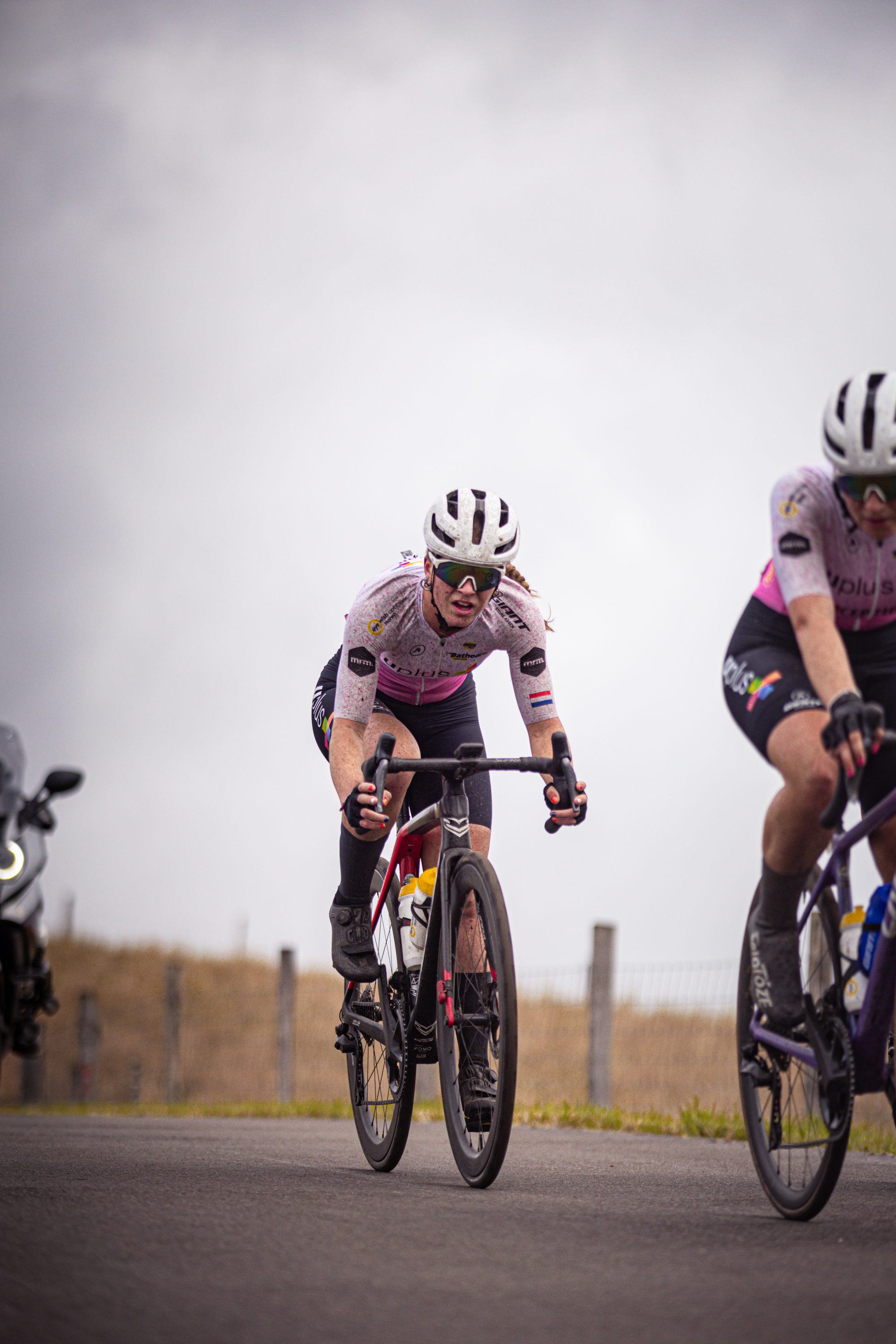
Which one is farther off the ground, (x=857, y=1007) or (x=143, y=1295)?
(x=857, y=1007)

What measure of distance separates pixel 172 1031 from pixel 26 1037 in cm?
1220

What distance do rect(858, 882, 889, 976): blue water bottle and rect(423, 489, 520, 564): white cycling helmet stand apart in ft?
6.24

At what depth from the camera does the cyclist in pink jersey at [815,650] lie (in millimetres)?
4160

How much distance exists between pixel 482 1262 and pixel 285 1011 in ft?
39.6

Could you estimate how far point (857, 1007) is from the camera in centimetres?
421

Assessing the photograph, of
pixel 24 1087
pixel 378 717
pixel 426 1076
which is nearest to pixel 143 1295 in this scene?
pixel 378 717

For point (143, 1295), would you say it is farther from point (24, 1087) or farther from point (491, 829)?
point (24, 1087)

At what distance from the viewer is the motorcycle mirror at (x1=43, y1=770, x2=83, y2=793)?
5133 millimetres

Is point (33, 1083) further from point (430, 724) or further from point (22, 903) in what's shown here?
point (22, 903)

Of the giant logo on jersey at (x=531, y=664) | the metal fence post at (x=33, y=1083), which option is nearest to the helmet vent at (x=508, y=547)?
the giant logo on jersey at (x=531, y=664)

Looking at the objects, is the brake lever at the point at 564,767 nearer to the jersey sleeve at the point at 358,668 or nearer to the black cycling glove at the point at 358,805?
the black cycling glove at the point at 358,805

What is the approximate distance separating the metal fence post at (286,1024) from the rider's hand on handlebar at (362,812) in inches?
389

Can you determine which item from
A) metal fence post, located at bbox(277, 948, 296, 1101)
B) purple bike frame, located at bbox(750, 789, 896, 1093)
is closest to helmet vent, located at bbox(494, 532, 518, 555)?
purple bike frame, located at bbox(750, 789, 896, 1093)

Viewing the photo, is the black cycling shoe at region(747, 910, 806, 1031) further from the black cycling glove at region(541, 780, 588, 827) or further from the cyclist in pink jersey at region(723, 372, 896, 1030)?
the black cycling glove at region(541, 780, 588, 827)
